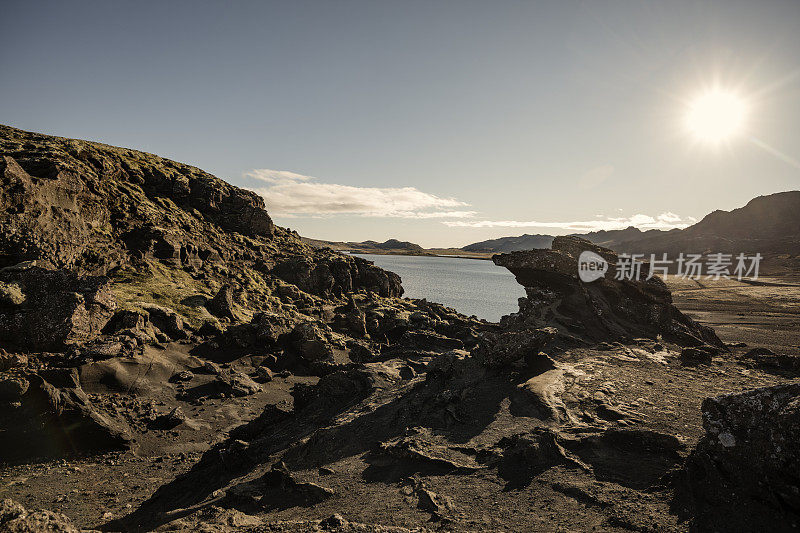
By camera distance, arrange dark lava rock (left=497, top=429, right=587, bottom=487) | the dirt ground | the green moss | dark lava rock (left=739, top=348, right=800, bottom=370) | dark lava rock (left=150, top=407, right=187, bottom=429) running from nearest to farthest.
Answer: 1. the dirt ground
2. dark lava rock (left=497, top=429, right=587, bottom=487)
3. dark lava rock (left=739, top=348, right=800, bottom=370)
4. dark lava rock (left=150, top=407, right=187, bottom=429)
5. the green moss

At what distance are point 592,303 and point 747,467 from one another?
66.3ft

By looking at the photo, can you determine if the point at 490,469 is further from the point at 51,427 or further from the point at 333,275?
the point at 333,275

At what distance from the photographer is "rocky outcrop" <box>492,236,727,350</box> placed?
25.1m

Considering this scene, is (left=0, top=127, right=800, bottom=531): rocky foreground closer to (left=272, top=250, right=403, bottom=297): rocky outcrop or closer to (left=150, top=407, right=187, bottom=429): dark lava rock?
(left=150, top=407, right=187, bottom=429): dark lava rock

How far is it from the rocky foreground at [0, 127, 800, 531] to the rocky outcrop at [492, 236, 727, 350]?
17 cm

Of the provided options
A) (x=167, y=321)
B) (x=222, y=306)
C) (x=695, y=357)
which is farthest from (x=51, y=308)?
(x=695, y=357)

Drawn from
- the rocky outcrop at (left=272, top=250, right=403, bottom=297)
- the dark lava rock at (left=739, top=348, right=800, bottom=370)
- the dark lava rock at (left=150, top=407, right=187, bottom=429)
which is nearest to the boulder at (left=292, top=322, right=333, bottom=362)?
the dark lava rock at (left=150, top=407, right=187, bottom=429)

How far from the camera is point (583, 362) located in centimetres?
1908

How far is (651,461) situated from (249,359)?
92.8ft

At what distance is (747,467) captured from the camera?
757 centimetres

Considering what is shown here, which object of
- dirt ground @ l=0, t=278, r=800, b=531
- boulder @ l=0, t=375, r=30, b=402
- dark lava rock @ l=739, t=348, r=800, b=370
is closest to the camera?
dirt ground @ l=0, t=278, r=800, b=531

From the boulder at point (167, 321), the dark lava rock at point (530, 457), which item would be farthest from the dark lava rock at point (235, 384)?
the dark lava rock at point (530, 457)

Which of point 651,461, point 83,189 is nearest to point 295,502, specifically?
point 651,461

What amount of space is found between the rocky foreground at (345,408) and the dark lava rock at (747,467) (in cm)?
4
